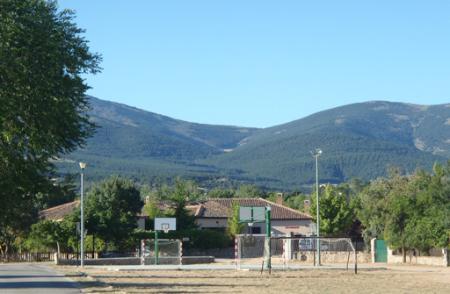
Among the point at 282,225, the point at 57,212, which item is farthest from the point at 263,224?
the point at 57,212

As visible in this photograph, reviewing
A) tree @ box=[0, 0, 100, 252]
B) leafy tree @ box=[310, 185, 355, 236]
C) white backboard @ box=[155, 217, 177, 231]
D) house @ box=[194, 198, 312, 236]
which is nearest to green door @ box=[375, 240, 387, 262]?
leafy tree @ box=[310, 185, 355, 236]

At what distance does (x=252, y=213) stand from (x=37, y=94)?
1822 inches

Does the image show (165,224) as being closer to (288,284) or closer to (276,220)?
(276,220)

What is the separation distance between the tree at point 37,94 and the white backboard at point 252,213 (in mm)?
42807

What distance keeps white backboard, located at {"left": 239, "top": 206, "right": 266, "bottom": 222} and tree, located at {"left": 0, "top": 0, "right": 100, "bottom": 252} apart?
4281 cm

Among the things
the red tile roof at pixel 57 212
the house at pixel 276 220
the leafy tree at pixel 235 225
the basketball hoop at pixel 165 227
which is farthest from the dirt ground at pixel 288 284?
the house at pixel 276 220

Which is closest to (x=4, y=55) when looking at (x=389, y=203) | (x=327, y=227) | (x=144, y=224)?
(x=389, y=203)

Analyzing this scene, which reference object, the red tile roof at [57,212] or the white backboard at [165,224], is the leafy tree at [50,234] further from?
the red tile roof at [57,212]

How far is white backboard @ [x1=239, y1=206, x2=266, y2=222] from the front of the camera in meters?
76.4

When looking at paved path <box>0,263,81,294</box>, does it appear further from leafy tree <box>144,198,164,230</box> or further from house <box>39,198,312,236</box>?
house <box>39,198,312,236</box>

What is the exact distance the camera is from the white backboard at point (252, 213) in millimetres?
76438

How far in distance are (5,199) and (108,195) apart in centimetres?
6768

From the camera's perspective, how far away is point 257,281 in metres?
42.3

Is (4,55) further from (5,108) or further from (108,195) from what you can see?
(108,195)
